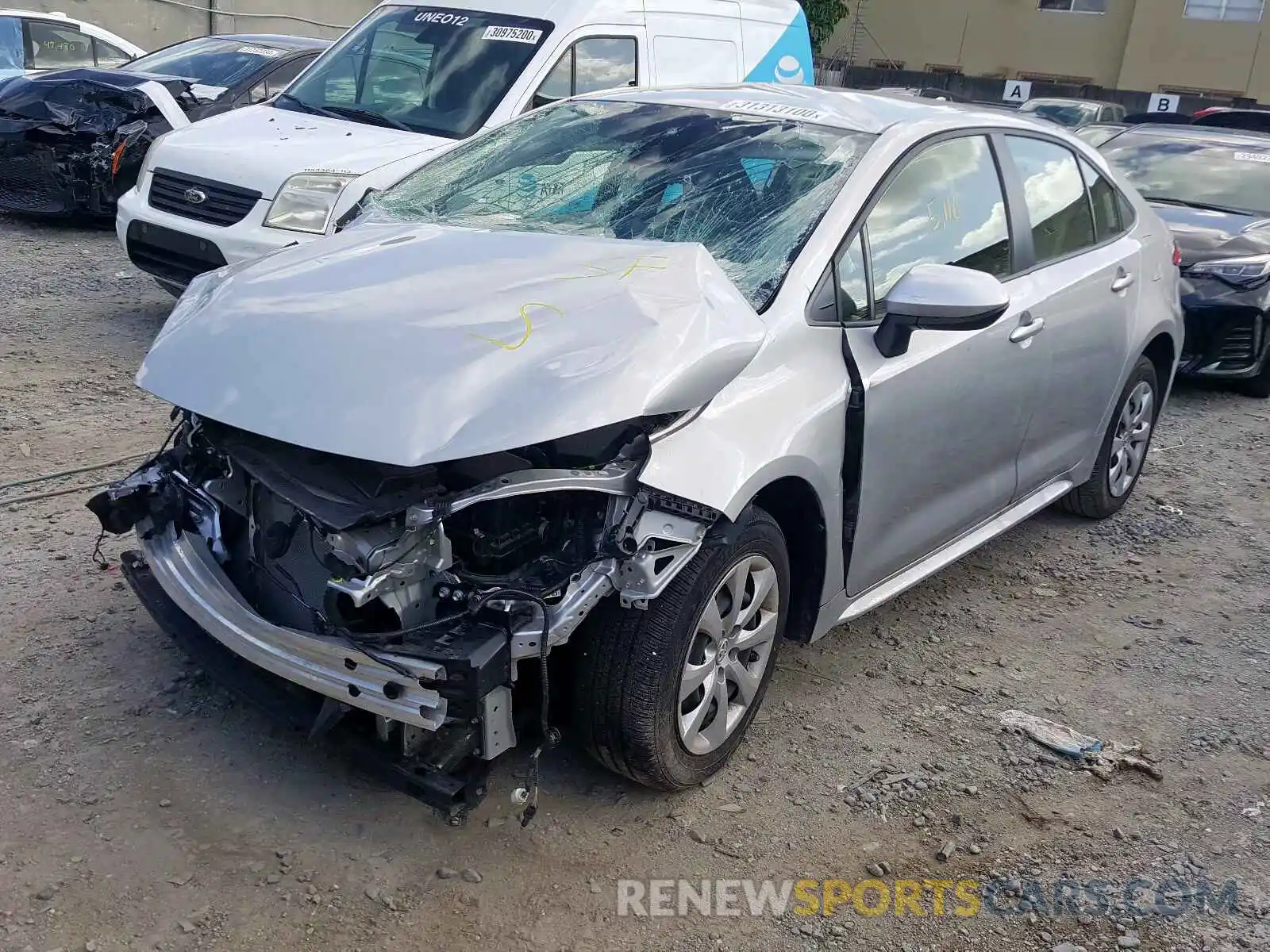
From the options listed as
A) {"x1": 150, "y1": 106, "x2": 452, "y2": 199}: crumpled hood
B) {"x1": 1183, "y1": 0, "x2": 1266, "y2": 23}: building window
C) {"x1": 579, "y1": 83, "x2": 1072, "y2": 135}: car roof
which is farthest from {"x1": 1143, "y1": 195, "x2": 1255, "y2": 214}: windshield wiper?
{"x1": 1183, "y1": 0, "x2": 1266, "y2": 23}: building window

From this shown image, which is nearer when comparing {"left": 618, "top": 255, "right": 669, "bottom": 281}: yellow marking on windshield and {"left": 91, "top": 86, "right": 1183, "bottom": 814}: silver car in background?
{"left": 91, "top": 86, "right": 1183, "bottom": 814}: silver car in background

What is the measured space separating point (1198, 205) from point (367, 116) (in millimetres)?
5537

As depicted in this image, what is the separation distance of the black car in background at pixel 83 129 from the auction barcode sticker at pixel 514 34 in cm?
269

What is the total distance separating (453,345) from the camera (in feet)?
9.39

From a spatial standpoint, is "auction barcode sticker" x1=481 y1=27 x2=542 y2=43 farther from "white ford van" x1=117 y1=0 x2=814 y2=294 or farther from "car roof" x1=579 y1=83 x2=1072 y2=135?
"car roof" x1=579 y1=83 x2=1072 y2=135

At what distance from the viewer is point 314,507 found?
2717 mm

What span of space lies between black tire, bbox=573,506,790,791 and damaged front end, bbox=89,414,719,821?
0.09 m

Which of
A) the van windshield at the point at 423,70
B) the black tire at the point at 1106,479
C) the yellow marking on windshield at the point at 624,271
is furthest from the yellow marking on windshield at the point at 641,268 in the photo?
the van windshield at the point at 423,70

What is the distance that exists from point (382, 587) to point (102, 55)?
11.4m

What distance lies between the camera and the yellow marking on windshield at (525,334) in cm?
287

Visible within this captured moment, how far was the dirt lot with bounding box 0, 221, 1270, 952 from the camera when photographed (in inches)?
110

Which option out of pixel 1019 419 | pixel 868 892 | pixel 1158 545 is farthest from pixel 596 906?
pixel 1158 545

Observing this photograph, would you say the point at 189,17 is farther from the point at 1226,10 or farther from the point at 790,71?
the point at 1226,10

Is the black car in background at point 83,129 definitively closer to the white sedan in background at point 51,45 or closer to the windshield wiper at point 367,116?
the windshield wiper at point 367,116
